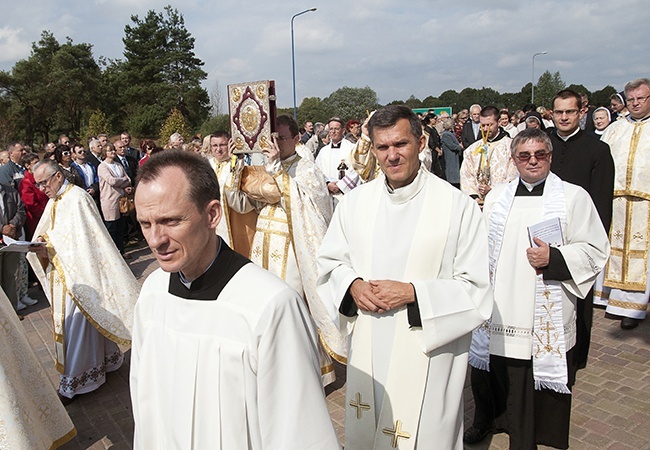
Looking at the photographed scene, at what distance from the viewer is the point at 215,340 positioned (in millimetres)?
1812

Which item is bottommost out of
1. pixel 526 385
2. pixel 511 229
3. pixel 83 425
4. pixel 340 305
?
pixel 83 425

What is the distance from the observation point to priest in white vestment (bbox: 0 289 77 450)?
3.21 meters

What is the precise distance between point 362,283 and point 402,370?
50cm

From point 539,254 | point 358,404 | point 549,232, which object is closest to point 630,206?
point 549,232

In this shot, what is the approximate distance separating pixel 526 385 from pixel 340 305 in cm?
165

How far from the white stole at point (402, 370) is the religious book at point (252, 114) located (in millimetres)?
1890

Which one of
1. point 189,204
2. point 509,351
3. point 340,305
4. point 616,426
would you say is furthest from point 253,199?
point 616,426

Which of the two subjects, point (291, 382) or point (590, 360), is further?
point (590, 360)

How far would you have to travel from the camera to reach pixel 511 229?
367 centimetres

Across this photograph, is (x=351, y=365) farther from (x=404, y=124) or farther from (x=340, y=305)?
(x=404, y=124)

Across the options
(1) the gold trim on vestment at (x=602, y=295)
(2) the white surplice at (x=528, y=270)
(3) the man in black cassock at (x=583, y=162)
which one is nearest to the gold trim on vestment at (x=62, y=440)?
(2) the white surplice at (x=528, y=270)

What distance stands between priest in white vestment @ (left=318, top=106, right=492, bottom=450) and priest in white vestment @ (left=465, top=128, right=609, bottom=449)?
92cm

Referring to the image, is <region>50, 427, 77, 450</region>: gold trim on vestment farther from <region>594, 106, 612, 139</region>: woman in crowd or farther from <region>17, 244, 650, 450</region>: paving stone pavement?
<region>594, 106, 612, 139</region>: woman in crowd

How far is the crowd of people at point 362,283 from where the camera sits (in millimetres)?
1810
